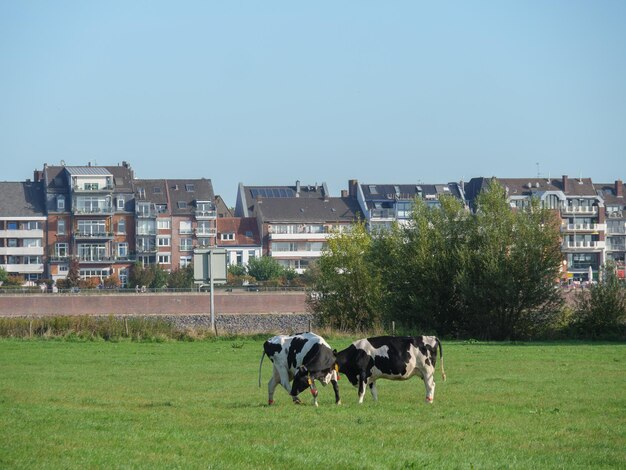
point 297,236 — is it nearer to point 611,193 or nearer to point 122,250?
point 122,250

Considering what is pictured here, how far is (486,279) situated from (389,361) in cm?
3356

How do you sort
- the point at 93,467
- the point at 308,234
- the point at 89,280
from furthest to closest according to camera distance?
the point at 308,234
the point at 89,280
the point at 93,467

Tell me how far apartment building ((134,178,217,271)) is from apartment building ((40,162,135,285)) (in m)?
2.15

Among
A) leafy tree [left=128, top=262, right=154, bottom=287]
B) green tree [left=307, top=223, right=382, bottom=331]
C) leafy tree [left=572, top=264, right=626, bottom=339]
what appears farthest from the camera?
leafy tree [left=128, top=262, right=154, bottom=287]

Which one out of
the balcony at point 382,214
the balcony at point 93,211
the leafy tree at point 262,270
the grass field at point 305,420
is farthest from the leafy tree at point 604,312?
the balcony at point 382,214

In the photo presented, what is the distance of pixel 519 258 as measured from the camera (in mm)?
55188

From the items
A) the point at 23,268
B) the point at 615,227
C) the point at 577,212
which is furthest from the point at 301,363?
the point at 615,227

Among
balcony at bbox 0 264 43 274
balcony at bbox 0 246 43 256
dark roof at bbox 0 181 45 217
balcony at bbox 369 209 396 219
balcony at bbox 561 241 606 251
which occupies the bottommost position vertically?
balcony at bbox 0 264 43 274

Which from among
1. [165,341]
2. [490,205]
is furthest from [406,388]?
[490,205]

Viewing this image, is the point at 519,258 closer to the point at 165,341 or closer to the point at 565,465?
the point at 165,341

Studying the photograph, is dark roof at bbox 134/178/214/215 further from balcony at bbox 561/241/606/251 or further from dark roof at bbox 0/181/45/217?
balcony at bbox 561/241/606/251

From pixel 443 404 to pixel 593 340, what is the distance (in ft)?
102

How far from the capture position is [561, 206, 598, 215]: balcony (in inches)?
5871

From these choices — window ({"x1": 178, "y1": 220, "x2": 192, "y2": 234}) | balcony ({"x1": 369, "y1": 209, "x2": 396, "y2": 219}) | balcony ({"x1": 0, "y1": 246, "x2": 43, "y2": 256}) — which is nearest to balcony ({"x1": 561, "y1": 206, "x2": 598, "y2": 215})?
balcony ({"x1": 369, "y1": 209, "x2": 396, "y2": 219})
